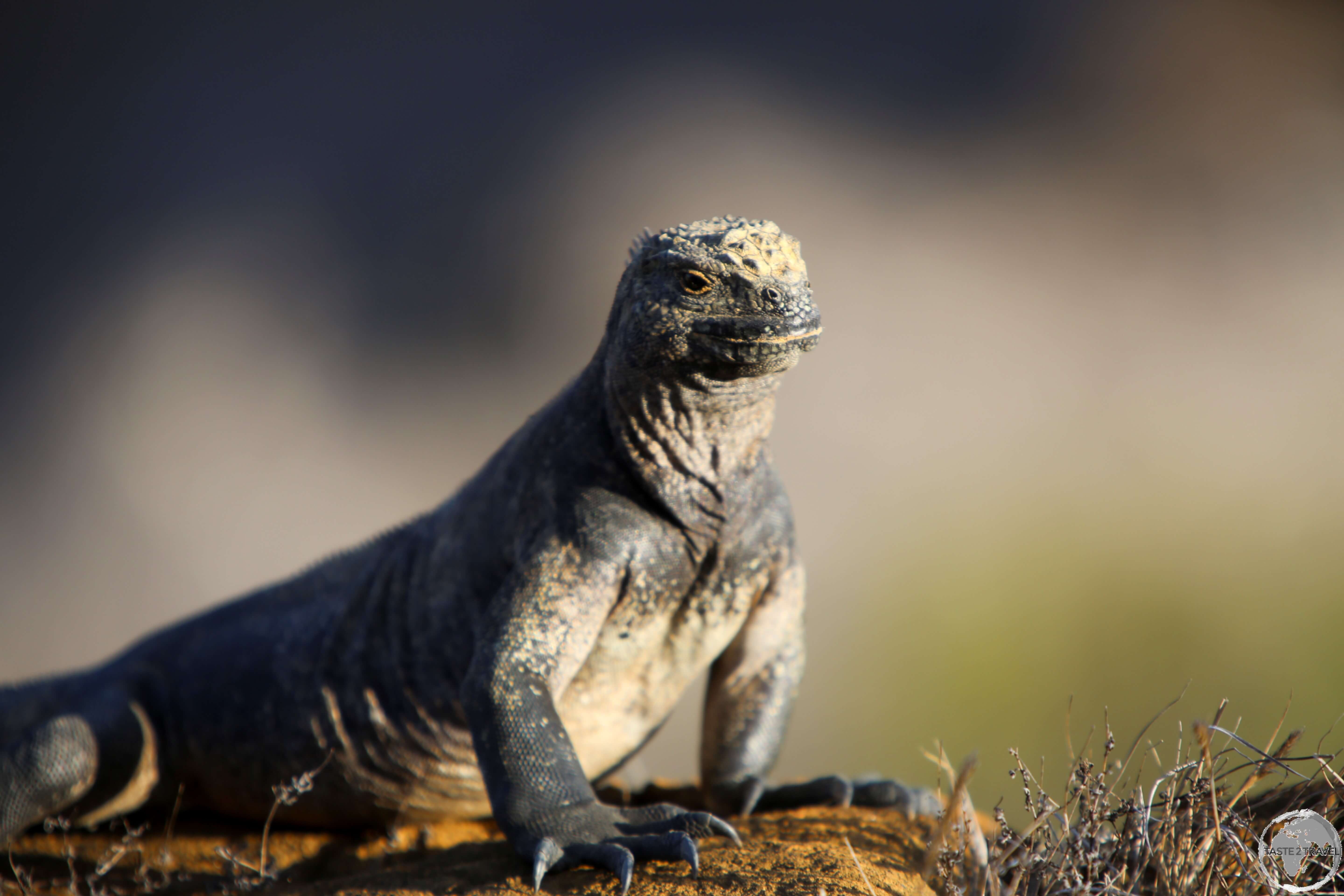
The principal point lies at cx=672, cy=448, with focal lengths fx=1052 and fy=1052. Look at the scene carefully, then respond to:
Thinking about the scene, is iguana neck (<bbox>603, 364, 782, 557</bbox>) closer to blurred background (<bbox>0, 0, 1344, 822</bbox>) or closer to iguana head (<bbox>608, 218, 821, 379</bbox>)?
iguana head (<bbox>608, 218, 821, 379</bbox>)

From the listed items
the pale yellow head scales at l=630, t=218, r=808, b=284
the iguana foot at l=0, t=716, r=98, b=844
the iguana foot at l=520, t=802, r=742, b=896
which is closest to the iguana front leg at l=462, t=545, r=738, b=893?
the iguana foot at l=520, t=802, r=742, b=896

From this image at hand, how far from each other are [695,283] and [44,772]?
9.30 ft

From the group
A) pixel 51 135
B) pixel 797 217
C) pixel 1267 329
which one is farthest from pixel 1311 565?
pixel 51 135

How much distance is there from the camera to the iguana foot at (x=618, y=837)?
2516mm

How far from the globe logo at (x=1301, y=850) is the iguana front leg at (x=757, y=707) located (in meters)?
1.03

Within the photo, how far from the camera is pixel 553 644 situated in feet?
9.41

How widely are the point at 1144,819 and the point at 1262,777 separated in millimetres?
312

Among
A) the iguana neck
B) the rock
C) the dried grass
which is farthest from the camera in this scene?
the iguana neck

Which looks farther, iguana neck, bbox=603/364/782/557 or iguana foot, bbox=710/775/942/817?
iguana foot, bbox=710/775/942/817

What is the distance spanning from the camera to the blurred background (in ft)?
30.1

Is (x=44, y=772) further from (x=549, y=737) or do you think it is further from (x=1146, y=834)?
(x=1146, y=834)

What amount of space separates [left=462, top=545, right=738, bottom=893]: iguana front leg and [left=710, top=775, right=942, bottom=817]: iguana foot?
57cm

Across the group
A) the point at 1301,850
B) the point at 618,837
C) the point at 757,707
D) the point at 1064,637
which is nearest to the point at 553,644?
the point at 618,837

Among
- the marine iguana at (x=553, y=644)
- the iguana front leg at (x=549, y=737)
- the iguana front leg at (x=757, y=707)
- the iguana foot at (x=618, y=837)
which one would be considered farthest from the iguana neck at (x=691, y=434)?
the iguana foot at (x=618, y=837)
